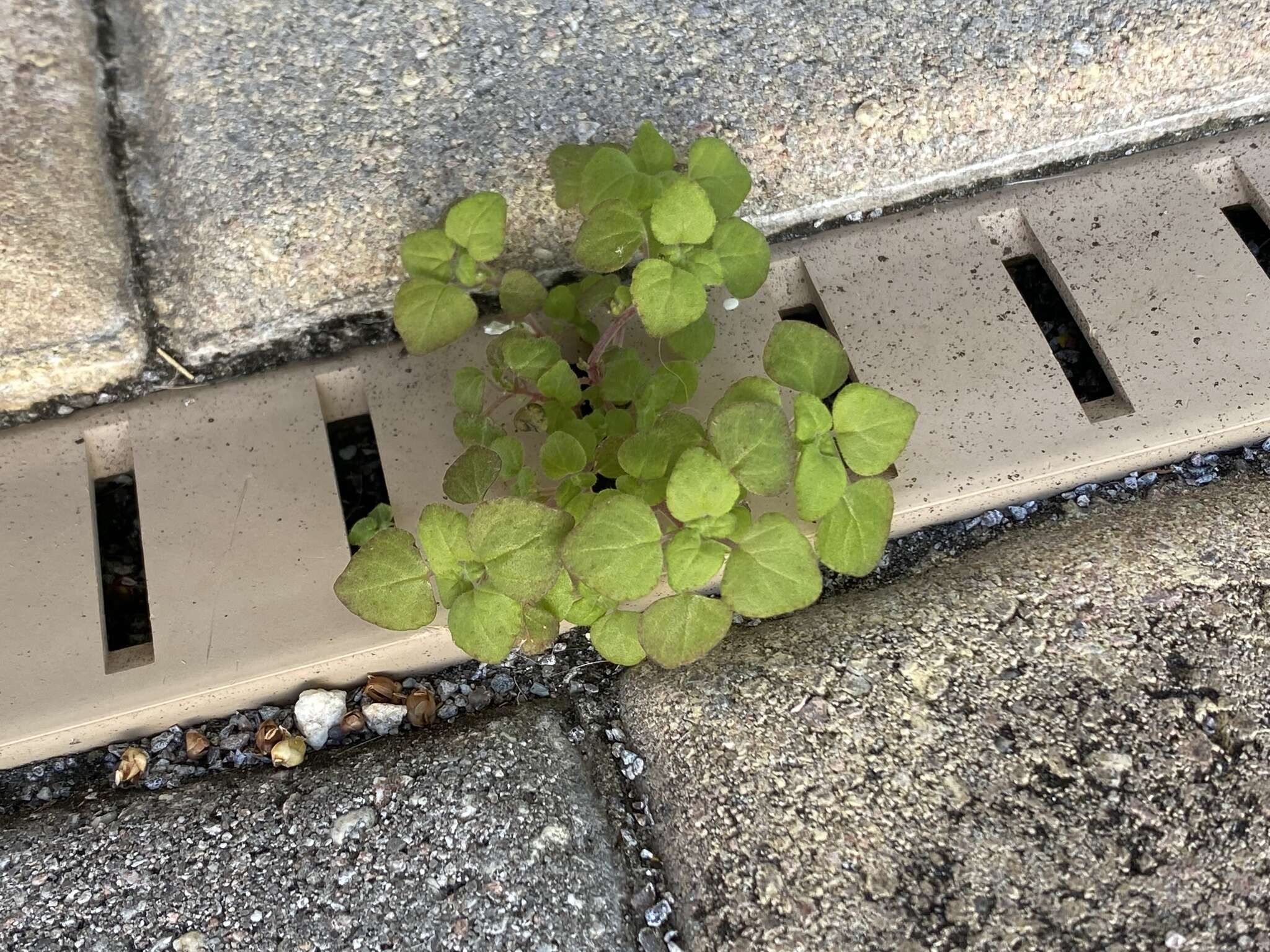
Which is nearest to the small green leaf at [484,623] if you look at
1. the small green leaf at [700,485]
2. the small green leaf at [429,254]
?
the small green leaf at [700,485]

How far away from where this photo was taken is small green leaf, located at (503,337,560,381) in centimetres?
118

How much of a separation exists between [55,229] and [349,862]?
98 cm

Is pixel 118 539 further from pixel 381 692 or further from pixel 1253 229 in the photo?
pixel 1253 229

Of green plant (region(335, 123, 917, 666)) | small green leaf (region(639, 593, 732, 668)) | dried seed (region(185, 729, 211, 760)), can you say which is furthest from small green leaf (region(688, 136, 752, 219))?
dried seed (region(185, 729, 211, 760))

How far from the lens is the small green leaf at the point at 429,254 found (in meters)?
1.19

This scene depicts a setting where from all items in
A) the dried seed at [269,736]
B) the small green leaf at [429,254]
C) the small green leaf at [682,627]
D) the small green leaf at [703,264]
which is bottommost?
the dried seed at [269,736]

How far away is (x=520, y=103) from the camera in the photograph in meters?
1.41

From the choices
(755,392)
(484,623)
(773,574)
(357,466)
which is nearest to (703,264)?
(755,392)

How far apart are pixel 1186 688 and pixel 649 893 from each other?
74 centimetres

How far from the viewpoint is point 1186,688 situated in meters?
1.21

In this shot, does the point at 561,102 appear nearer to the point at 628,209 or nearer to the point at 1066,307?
the point at 628,209

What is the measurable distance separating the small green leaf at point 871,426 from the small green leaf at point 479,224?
0.48m

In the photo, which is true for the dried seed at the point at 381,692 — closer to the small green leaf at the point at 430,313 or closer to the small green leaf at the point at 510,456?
the small green leaf at the point at 510,456

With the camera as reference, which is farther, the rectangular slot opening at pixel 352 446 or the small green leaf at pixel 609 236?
the rectangular slot opening at pixel 352 446
